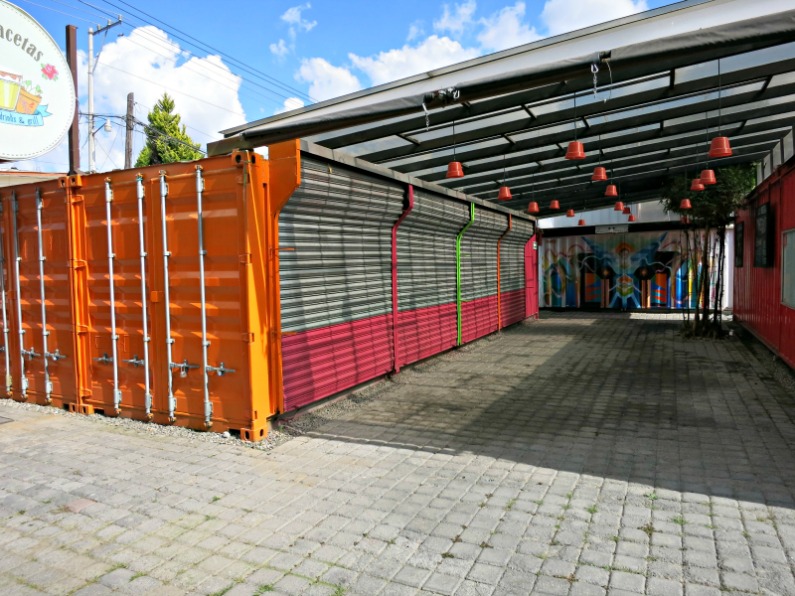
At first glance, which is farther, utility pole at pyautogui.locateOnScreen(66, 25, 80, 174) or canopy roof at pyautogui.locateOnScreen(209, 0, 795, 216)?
utility pole at pyautogui.locateOnScreen(66, 25, 80, 174)

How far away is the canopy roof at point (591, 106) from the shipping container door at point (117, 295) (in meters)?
1.14

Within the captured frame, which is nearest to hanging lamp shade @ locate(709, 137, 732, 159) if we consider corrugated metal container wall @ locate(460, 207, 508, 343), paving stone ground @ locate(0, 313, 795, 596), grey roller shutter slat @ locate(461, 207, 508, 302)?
paving stone ground @ locate(0, 313, 795, 596)

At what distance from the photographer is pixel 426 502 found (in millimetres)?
3793

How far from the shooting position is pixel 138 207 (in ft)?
18.0

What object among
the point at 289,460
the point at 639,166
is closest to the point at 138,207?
the point at 289,460

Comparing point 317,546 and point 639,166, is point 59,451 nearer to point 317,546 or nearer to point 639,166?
point 317,546

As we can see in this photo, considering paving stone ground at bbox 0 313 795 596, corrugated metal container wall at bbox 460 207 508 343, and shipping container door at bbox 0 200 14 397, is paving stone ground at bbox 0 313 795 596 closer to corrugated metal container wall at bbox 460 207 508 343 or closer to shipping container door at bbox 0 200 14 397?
Result: shipping container door at bbox 0 200 14 397

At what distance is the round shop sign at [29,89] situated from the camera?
5.27m

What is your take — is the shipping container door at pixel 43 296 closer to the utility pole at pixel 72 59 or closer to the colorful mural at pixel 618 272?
the utility pole at pixel 72 59

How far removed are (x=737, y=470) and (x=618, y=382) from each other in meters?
3.47

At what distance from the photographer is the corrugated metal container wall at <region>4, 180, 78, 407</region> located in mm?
6070

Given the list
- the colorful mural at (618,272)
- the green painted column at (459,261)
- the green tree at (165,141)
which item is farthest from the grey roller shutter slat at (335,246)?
the green tree at (165,141)

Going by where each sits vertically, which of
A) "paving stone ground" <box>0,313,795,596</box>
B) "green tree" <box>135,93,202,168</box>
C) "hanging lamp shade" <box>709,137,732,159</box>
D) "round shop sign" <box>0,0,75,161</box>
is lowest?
"paving stone ground" <box>0,313,795,596</box>

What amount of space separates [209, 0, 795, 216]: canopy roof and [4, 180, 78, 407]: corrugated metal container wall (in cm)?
209
